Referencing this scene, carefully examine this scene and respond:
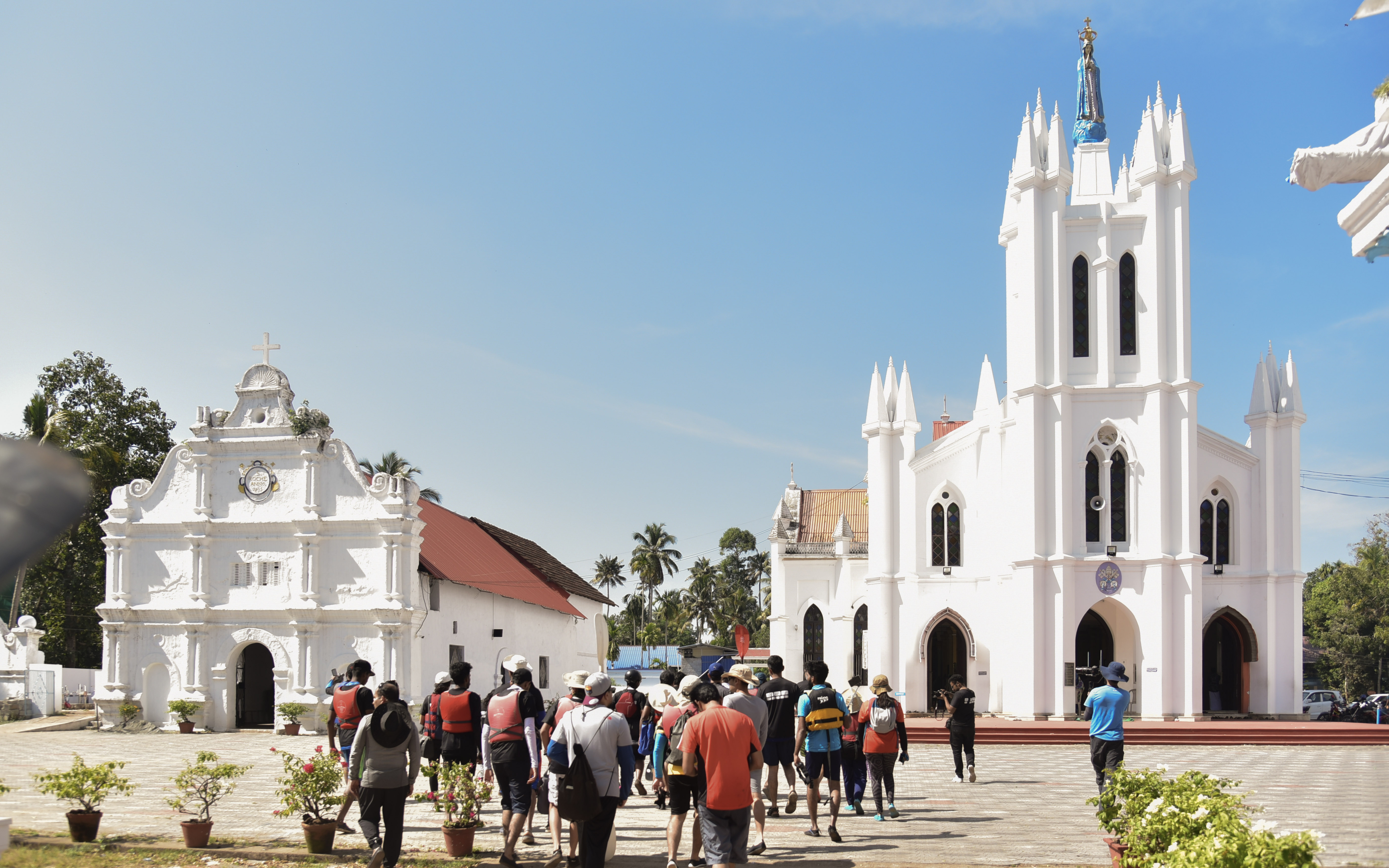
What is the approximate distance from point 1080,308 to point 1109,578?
25.4 feet

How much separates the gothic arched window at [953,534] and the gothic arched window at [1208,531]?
271 inches

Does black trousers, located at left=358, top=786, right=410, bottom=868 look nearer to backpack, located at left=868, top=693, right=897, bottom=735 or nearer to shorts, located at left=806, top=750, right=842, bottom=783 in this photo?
shorts, located at left=806, top=750, right=842, bottom=783

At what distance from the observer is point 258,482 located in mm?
31156

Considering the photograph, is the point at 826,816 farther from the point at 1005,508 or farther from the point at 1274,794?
the point at 1005,508

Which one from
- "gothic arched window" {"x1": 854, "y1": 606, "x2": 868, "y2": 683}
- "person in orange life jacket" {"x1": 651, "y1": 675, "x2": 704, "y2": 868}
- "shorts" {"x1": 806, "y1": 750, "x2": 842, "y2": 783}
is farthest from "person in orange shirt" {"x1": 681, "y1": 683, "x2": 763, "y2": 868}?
"gothic arched window" {"x1": 854, "y1": 606, "x2": 868, "y2": 683}

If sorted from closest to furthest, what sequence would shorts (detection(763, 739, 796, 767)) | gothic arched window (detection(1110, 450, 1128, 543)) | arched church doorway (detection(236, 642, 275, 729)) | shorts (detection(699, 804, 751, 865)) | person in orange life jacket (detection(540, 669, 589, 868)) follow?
shorts (detection(699, 804, 751, 865))
person in orange life jacket (detection(540, 669, 589, 868))
shorts (detection(763, 739, 796, 767))
arched church doorway (detection(236, 642, 275, 729))
gothic arched window (detection(1110, 450, 1128, 543))

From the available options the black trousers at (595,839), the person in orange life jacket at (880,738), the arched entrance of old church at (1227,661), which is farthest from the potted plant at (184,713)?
the arched entrance of old church at (1227,661)

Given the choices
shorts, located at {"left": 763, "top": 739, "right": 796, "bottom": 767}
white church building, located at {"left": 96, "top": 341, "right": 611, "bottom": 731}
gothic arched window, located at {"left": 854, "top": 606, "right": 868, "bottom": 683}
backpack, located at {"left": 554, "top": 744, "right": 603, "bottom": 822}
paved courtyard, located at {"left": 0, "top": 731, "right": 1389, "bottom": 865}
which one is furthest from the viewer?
gothic arched window, located at {"left": 854, "top": 606, "right": 868, "bottom": 683}

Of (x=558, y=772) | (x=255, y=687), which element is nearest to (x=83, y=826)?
(x=558, y=772)

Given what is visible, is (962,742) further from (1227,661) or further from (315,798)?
(1227,661)

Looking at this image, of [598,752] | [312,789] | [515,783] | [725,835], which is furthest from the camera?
[312,789]

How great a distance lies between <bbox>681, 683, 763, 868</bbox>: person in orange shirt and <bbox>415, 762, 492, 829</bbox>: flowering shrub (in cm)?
283

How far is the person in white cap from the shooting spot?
912 cm

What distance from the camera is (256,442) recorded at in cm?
3119
